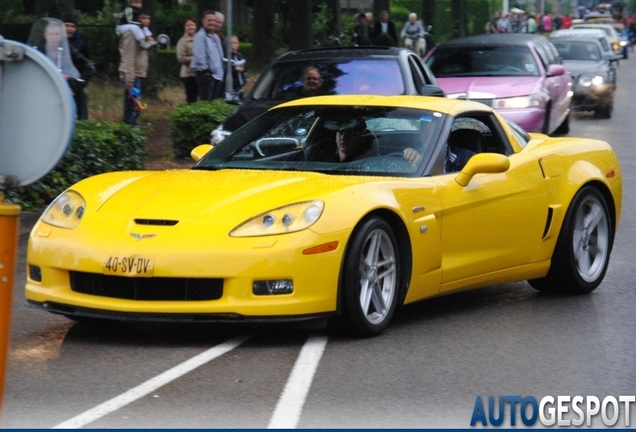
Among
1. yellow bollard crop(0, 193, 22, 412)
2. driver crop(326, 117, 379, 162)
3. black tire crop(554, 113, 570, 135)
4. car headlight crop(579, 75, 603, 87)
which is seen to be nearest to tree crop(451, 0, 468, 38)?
car headlight crop(579, 75, 603, 87)

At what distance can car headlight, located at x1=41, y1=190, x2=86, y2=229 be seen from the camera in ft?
23.2

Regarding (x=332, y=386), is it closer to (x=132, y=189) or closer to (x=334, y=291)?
(x=334, y=291)

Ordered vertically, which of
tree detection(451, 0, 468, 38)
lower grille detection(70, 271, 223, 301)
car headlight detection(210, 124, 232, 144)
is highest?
lower grille detection(70, 271, 223, 301)

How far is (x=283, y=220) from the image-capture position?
267 inches

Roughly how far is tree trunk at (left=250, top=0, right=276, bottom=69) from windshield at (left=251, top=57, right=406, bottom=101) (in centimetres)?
1796

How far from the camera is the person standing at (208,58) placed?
61.9 feet

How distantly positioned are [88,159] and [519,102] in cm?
727

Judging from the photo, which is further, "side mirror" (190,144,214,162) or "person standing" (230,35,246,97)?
"person standing" (230,35,246,97)

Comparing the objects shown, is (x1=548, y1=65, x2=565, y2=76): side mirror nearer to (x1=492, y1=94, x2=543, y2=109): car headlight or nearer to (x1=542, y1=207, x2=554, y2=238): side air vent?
(x1=492, y1=94, x2=543, y2=109): car headlight

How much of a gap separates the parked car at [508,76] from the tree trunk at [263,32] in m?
12.9

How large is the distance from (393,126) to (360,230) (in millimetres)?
1247
